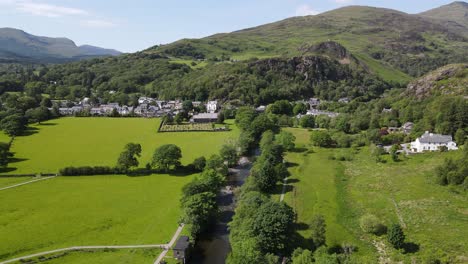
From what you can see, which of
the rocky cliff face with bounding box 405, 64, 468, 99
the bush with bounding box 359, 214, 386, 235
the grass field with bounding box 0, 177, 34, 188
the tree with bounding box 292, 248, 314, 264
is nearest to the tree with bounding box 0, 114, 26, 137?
the grass field with bounding box 0, 177, 34, 188

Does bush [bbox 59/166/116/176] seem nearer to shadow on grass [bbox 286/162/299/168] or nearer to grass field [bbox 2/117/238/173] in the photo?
grass field [bbox 2/117/238/173]

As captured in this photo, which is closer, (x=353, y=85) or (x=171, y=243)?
(x=171, y=243)

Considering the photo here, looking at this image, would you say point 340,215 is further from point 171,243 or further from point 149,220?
point 149,220

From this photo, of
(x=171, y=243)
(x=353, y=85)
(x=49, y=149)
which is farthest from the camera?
(x=353, y=85)

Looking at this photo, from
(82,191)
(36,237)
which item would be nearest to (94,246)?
(36,237)

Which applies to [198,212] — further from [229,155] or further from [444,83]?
[444,83]

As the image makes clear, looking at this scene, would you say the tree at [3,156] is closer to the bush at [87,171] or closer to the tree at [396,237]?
the bush at [87,171]

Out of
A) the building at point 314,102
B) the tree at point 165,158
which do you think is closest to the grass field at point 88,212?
the tree at point 165,158

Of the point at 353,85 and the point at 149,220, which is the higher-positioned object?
the point at 353,85
